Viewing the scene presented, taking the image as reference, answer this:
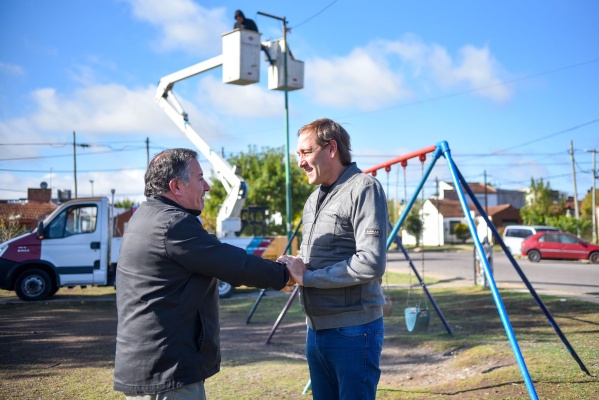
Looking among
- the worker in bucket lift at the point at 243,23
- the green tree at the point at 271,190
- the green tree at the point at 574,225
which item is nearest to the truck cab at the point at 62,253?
the worker in bucket lift at the point at 243,23

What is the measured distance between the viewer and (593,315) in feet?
32.5

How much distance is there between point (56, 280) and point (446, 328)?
383 inches

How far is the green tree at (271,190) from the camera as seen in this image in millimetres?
33906

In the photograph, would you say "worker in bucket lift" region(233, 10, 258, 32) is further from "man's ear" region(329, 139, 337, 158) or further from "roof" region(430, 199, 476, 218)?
"roof" region(430, 199, 476, 218)

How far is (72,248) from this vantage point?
14.5 metres

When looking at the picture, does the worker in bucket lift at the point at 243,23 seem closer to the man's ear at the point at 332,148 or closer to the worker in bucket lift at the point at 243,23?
the worker in bucket lift at the point at 243,23

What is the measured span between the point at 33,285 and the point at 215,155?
6.05m

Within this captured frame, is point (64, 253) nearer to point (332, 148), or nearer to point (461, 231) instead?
point (332, 148)

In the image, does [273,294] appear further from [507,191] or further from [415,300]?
[507,191]

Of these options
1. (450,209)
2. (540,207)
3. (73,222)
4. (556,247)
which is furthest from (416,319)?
(450,209)

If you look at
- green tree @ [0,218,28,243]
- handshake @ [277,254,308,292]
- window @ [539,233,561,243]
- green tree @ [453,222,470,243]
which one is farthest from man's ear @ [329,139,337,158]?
green tree @ [453,222,470,243]

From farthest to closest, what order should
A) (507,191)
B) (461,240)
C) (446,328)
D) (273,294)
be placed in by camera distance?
1. (507,191)
2. (461,240)
3. (273,294)
4. (446,328)

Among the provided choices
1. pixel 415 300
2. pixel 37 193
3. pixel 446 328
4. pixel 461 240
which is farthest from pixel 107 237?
pixel 461 240

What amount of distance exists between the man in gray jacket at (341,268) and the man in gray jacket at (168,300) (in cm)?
48
